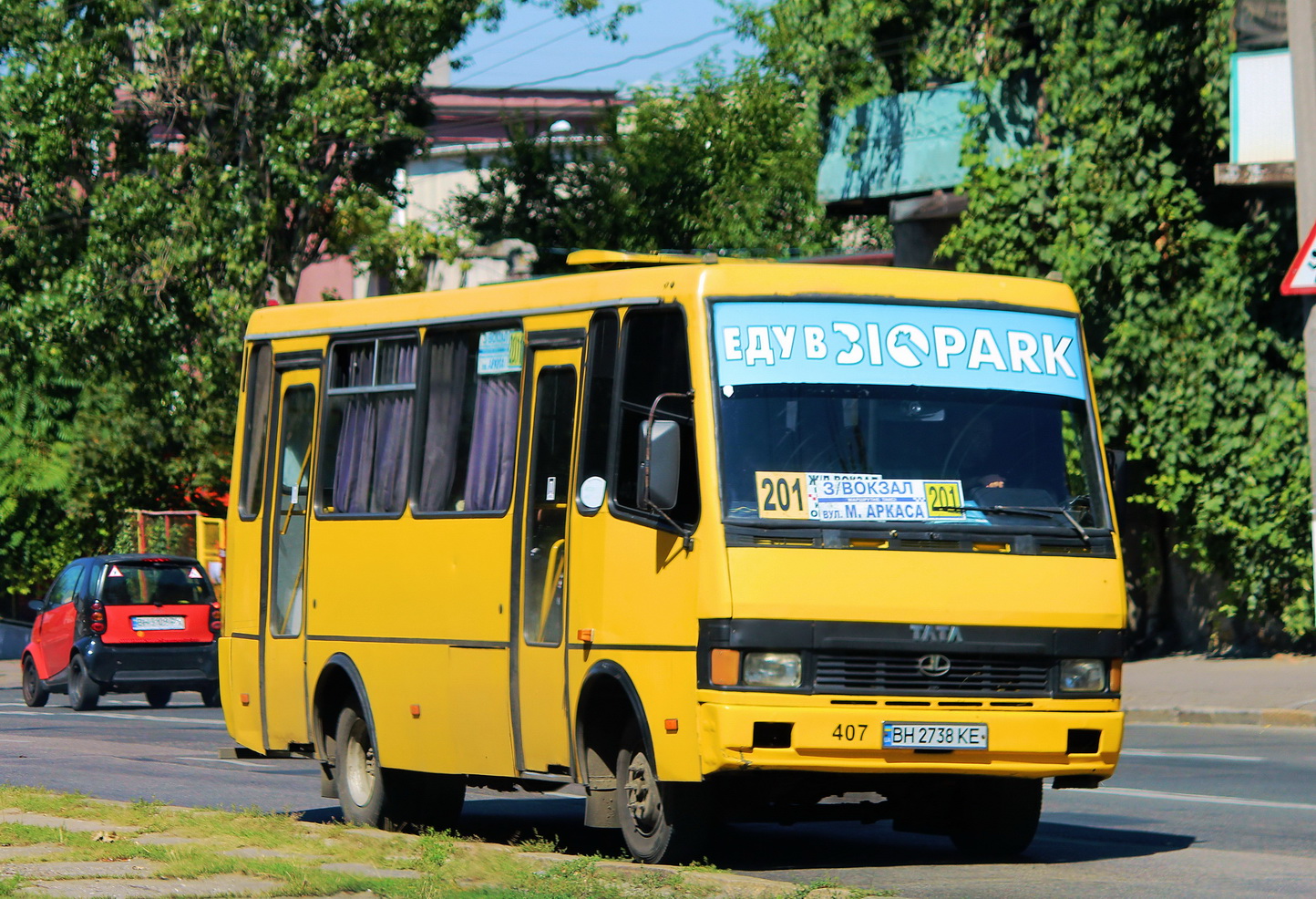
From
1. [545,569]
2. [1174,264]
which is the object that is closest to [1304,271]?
[1174,264]

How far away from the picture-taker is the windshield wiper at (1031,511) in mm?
9523

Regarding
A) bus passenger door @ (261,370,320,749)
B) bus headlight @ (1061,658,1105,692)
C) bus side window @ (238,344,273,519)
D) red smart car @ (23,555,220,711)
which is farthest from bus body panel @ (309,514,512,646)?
red smart car @ (23,555,220,711)

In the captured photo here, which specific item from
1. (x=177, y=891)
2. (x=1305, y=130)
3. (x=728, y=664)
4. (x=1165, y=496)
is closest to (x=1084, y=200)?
(x=1165, y=496)

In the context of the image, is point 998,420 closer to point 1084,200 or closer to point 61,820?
point 61,820

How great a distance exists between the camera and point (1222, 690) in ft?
68.2

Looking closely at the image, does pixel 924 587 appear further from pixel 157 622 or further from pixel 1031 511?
pixel 157 622

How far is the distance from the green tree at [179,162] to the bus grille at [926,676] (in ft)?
81.0

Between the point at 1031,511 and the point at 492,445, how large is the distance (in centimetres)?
282

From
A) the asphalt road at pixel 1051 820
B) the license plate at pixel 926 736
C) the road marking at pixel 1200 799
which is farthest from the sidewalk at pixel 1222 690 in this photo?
the license plate at pixel 926 736

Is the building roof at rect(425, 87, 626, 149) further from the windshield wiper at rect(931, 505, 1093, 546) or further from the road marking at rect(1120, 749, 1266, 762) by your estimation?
the windshield wiper at rect(931, 505, 1093, 546)

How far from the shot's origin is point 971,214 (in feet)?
81.8

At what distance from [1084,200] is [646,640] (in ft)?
50.8

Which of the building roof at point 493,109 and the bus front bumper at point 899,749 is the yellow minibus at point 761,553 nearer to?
the bus front bumper at point 899,749

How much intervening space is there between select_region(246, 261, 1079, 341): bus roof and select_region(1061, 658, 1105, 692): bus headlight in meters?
1.71
